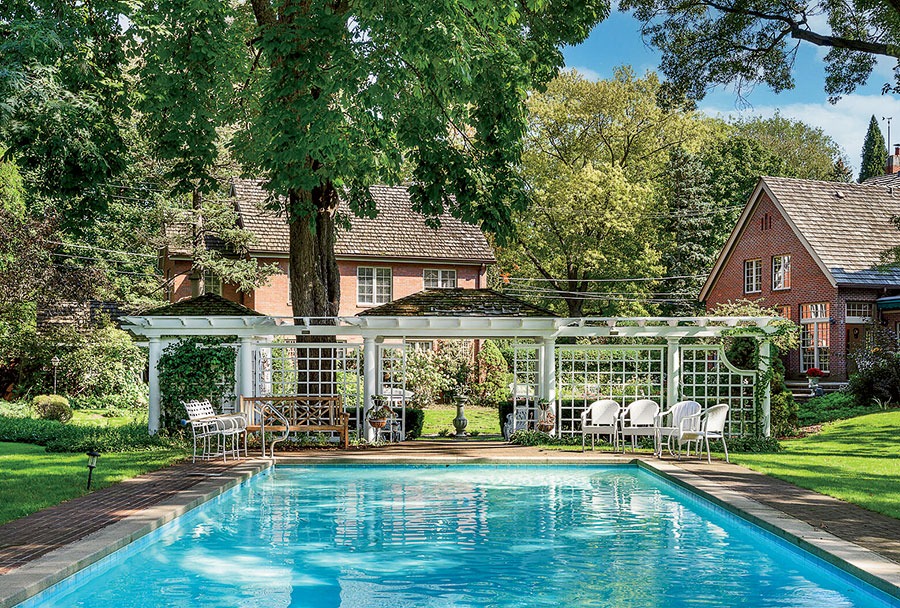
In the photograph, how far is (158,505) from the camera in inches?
403

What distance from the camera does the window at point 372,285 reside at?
3272 centimetres

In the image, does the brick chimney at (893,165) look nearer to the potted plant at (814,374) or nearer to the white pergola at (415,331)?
the potted plant at (814,374)

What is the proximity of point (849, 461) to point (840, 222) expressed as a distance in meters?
20.2

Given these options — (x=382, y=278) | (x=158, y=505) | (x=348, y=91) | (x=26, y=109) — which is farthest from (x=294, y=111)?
(x=382, y=278)

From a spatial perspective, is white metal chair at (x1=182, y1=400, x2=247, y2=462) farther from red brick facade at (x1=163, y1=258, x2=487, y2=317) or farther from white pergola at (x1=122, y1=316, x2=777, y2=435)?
red brick facade at (x1=163, y1=258, x2=487, y2=317)

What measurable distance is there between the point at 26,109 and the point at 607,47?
142 feet

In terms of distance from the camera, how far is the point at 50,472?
12625 millimetres

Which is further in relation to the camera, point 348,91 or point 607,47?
point 607,47

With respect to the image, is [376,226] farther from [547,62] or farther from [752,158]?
[752,158]

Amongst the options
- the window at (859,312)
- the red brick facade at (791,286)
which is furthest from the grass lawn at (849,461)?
the window at (859,312)

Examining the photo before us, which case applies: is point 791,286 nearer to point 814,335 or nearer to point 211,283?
point 814,335

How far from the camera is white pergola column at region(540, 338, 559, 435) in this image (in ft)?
59.2

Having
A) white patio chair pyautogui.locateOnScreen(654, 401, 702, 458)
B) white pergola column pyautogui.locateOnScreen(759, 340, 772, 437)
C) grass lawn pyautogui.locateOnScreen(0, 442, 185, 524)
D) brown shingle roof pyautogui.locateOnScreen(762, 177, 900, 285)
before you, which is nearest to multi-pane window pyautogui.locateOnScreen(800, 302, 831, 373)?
brown shingle roof pyautogui.locateOnScreen(762, 177, 900, 285)

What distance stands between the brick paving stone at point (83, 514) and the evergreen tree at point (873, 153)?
186ft
